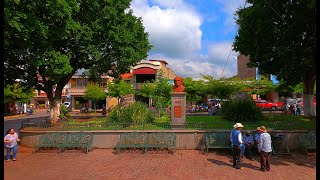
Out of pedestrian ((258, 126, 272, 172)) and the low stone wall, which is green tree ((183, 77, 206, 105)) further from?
pedestrian ((258, 126, 272, 172))

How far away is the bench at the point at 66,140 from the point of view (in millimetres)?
13211

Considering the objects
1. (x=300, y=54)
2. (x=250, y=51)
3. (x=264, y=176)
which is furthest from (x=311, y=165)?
(x=250, y=51)

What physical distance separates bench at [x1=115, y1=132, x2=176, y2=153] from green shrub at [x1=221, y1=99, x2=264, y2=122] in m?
5.23

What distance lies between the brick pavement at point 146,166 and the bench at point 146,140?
0.29 metres

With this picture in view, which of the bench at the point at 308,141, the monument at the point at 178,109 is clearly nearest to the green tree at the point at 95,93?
the monument at the point at 178,109

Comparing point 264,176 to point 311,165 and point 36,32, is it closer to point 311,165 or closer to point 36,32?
point 311,165

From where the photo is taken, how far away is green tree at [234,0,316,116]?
52.2 ft

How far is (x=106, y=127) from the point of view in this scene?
14594 millimetres

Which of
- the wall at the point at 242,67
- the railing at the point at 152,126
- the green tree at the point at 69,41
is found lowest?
the railing at the point at 152,126

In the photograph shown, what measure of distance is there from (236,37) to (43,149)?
598 inches

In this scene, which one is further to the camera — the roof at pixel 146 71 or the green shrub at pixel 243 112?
the roof at pixel 146 71

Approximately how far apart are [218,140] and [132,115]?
4.81 metres

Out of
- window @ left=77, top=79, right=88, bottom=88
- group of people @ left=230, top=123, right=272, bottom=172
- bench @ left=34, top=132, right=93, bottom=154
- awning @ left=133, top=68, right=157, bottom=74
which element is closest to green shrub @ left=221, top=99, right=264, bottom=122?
group of people @ left=230, top=123, right=272, bottom=172

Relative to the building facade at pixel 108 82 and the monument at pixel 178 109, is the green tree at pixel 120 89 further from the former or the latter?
the monument at pixel 178 109
